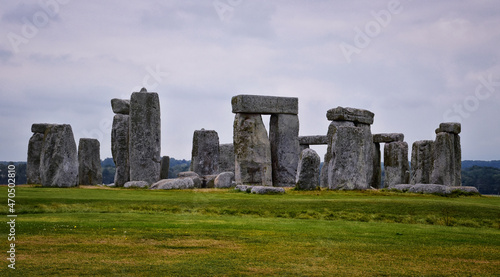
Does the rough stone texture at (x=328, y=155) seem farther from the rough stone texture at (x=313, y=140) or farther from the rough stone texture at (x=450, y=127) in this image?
the rough stone texture at (x=313, y=140)

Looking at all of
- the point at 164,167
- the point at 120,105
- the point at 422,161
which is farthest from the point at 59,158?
the point at 422,161

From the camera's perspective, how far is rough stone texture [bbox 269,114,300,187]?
75.3 ft

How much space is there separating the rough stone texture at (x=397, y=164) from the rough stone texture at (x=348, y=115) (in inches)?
135

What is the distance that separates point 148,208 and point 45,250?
5.73 metres

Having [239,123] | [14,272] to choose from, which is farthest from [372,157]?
[14,272]

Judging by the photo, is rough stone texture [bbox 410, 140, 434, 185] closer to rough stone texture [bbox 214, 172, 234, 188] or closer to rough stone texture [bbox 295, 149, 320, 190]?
rough stone texture [bbox 295, 149, 320, 190]

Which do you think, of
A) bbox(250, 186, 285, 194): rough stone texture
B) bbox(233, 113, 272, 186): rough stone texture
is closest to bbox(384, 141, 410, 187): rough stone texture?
bbox(233, 113, 272, 186): rough stone texture

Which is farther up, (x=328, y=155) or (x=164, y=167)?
(x=328, y=155)

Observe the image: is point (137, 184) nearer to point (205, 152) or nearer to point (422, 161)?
point (205, 152)

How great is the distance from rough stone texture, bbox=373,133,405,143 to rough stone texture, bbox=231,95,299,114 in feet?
18.5

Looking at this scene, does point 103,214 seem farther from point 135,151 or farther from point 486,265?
point 135,151

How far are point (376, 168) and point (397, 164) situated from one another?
934 mm

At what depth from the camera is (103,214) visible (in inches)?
457

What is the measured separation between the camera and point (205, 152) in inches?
1054
